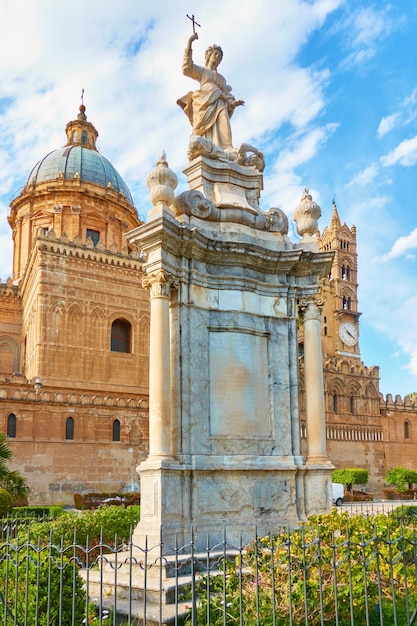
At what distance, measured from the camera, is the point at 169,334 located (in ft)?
28.7

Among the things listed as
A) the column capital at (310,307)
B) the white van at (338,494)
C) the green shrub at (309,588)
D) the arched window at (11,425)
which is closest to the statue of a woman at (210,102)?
the column capital at (310,307)

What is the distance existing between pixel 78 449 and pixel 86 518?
53.6 feet

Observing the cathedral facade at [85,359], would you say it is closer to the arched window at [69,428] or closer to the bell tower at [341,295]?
the arched window at [69,428]

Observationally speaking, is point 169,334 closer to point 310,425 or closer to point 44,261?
point 310,425

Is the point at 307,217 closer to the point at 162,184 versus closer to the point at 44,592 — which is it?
the point at 162,184

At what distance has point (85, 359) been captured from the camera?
31516mm

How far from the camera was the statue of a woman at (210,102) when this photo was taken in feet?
34.6

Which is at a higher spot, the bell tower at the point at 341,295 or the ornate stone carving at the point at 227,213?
the bell tower at the point at 341,295

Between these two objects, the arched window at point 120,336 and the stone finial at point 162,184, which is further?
the arched window at point 120,336

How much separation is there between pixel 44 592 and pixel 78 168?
37774 millimetres

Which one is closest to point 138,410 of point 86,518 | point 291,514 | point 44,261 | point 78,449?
point 78,449

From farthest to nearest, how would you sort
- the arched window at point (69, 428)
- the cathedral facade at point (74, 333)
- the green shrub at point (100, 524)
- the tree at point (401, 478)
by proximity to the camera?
the tree at point (401, 478) < the arched window at point (69, 428) < the cathedral facade at point (74, 333) < the green shrub at point (100, 524)

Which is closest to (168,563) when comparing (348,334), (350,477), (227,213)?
(227,213)

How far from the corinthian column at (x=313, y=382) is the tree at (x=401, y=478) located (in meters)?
30.2
